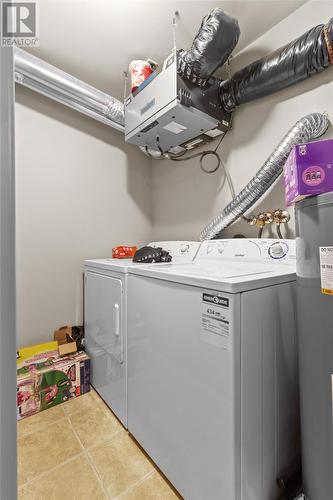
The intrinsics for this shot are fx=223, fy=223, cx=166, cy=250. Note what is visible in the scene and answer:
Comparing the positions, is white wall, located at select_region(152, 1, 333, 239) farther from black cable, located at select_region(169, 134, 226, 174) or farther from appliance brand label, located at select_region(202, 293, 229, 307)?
appliance brand label, located at select_region(202, 293, 229, 307)

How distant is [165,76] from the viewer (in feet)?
4.34

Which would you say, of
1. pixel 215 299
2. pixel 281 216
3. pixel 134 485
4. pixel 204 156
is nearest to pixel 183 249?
pixel 281 216

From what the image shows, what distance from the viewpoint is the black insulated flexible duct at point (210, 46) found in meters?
1.13

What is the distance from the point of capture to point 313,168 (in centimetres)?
65

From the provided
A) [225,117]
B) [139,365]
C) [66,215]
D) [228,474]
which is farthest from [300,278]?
[66,215]

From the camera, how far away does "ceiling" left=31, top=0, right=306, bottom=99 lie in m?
1.30

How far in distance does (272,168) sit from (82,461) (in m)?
1.80

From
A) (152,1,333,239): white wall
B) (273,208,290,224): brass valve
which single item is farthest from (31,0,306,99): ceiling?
(273,208,290,224): brass valve

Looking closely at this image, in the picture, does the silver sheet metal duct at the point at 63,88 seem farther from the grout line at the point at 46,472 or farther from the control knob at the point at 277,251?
the grout line at the point at 46,472

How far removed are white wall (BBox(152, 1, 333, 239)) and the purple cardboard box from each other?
78cm

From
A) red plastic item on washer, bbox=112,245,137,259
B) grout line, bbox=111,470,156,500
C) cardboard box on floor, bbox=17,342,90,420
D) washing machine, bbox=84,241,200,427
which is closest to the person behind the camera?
grout line, bbox=111,470,156,500

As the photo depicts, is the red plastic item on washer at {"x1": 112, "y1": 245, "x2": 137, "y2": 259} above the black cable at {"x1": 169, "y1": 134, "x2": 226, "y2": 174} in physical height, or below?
below

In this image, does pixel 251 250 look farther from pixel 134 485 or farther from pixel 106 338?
pixel 134 485

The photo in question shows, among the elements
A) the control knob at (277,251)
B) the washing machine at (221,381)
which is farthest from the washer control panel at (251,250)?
the washing machine at (221,381)
